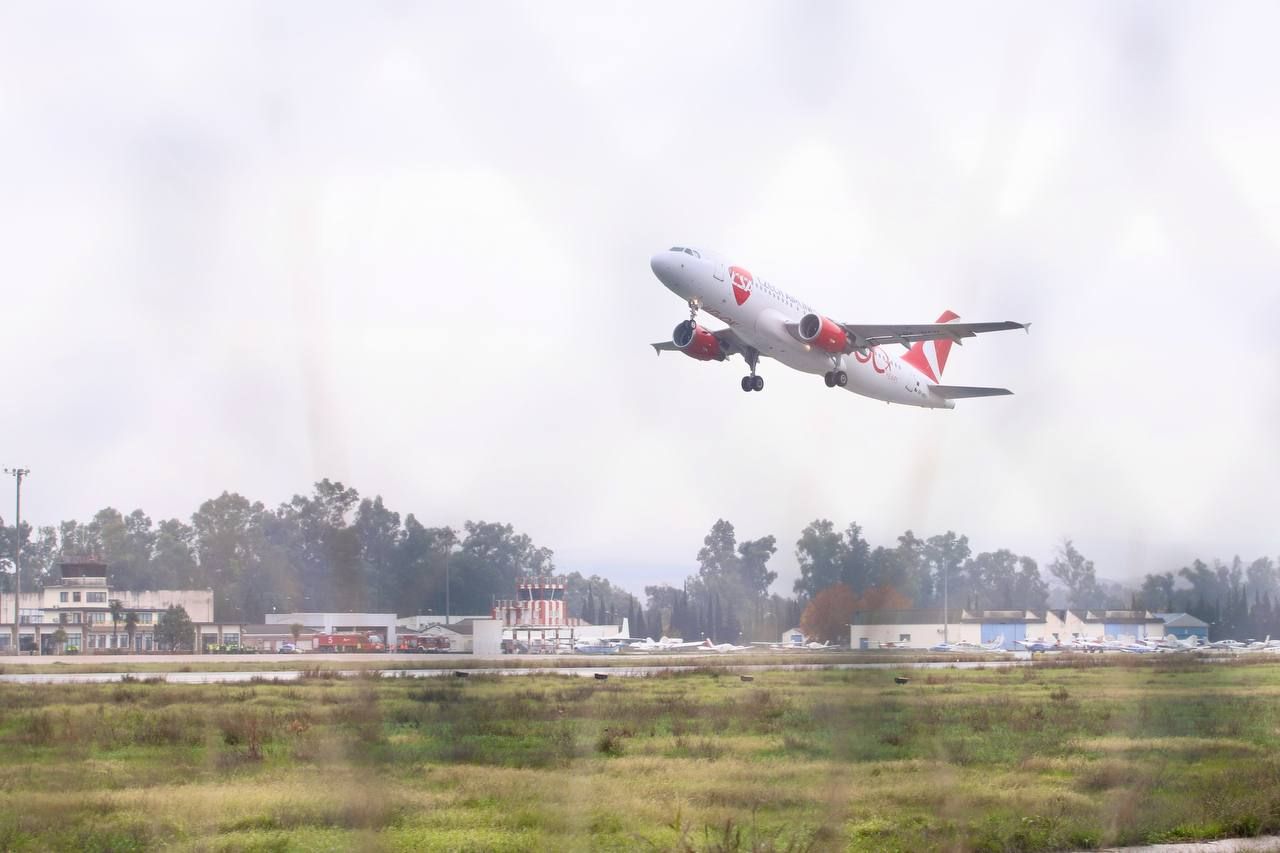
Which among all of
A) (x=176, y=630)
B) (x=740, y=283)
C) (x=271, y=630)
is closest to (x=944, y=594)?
(x=740, y=283)

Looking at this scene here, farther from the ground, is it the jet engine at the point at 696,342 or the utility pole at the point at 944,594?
the jet engine at the point at 696,342

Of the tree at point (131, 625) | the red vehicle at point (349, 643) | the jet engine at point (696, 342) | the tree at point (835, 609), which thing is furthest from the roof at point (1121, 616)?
the tree at point (131, 625)

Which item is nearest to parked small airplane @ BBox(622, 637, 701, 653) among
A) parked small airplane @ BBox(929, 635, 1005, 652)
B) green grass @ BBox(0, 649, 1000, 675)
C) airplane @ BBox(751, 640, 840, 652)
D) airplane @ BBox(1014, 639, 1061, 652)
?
green grass @ BBox(0, 649, 1000, 675)

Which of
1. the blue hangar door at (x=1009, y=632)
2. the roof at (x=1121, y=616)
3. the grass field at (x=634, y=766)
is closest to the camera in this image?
the grass field at (x=634, y=766)

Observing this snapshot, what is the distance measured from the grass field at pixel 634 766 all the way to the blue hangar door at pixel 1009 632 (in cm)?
4643

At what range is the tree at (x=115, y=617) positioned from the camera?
5079 inches

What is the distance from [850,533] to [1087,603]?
30.1 meters

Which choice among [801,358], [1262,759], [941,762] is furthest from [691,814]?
[801,358]

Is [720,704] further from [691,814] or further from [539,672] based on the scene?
[691,814]

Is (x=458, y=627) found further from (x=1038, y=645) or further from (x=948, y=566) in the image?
(x=1038, y=645)

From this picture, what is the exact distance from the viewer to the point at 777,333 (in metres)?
64.9

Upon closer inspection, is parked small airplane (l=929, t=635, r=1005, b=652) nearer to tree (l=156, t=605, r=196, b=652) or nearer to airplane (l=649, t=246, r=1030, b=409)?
airplane (l=649, t=246, r=1030, b=409)

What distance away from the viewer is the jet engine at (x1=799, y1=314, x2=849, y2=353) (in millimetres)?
64938

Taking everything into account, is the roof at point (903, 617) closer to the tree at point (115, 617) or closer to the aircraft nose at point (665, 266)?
the aircraft nose at point (665, 266)
